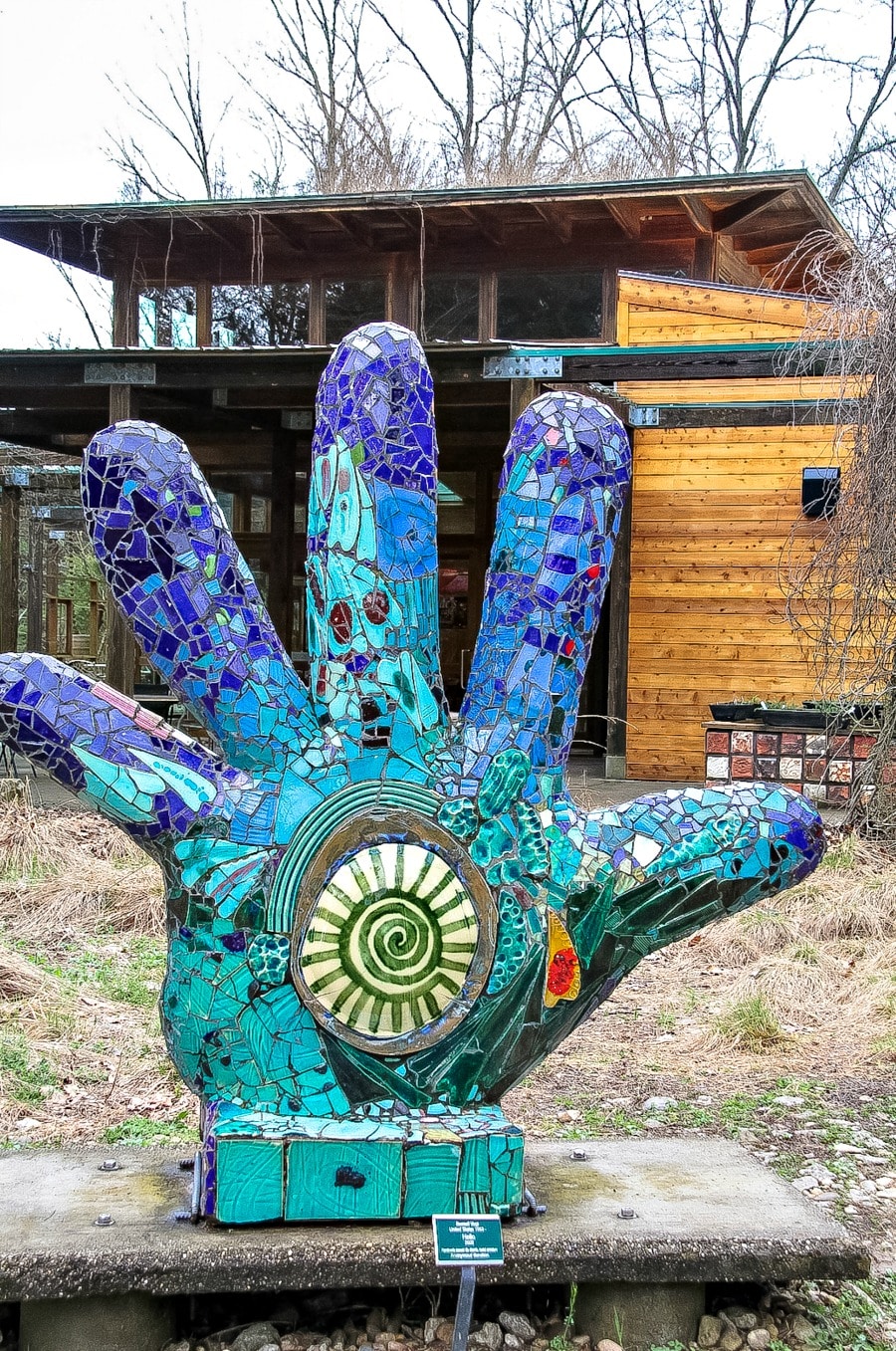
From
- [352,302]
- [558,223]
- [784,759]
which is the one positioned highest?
[558,223]

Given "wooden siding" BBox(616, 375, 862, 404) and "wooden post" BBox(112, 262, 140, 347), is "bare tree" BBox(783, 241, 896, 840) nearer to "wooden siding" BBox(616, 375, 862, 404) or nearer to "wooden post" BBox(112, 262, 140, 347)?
"wooden siding" BBox(616, 375, 862, 404)

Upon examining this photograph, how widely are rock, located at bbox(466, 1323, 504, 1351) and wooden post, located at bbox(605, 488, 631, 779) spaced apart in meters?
8.58

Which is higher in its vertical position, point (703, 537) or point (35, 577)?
point (703, 537)

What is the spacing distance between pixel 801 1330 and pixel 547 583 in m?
1.57

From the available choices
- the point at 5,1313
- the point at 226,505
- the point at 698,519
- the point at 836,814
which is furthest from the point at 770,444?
the point at 5,1313

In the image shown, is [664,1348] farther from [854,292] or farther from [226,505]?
[226,505]

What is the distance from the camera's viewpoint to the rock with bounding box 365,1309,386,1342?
2.61 meters

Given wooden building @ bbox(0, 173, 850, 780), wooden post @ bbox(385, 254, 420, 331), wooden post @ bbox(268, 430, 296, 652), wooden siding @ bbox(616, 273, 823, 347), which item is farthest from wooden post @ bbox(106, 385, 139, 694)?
wooden siding @ bbox(616, 273, 823, 347)

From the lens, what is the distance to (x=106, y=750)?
8.53ft

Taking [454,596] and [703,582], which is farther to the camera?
[454,596]

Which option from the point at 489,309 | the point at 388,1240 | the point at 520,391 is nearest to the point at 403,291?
the point at 489,309

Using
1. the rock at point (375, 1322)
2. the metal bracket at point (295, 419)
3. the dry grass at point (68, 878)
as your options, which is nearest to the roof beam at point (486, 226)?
the metal bracket at point (295, 419)

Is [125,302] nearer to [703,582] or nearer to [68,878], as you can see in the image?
[703,582]

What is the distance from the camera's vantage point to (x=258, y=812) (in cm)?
267
